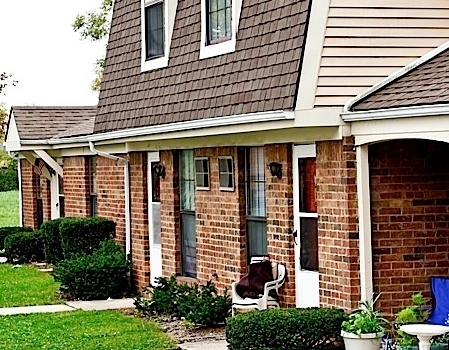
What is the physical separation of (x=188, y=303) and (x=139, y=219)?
12.5ft

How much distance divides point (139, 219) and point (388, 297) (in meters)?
7.01

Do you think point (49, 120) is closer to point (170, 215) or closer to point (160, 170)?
point (160, 170)


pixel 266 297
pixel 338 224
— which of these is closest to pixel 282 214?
pixel 266 297

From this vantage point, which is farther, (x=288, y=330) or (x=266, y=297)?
(x=266, y=297)

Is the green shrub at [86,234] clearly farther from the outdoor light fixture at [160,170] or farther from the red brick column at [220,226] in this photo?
the red brick column at [220,226]

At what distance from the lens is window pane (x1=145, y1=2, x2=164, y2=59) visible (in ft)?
53.0

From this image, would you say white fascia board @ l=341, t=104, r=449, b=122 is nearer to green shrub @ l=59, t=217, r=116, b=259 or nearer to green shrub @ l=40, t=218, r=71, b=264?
green shrub @ l=59, t=217, r=116, b=259

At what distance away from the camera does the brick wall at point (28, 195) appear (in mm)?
26391

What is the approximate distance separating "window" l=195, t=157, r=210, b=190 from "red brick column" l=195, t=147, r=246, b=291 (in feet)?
0.23

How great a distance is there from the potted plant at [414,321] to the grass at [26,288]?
7.65 m

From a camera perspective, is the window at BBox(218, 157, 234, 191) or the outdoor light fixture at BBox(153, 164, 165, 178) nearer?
the window at BBox(218, 157, 234, 191)

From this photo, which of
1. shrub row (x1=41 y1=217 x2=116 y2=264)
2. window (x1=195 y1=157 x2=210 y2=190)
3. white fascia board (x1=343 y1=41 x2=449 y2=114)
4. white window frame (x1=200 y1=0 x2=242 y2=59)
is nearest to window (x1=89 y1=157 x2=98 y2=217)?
shrub row (x1=41 y1=217 x2=116 y2=264)

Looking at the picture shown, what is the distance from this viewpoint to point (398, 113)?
34.5 ft

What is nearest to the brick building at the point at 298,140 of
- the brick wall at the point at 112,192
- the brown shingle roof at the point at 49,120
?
the brick wall at the point at 112,192
